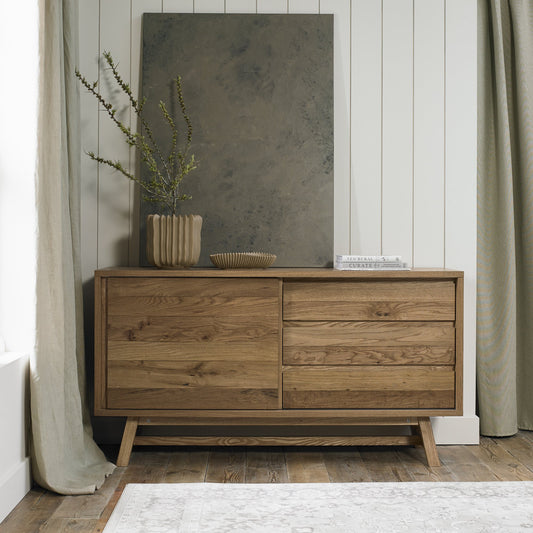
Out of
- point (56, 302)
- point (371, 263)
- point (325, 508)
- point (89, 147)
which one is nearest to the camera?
point (325, 508)

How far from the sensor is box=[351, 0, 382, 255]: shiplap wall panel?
270 cm

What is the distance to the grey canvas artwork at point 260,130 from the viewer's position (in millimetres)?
2652

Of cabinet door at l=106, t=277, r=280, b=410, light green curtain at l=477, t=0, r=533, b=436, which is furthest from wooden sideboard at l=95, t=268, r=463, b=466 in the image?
light green curtain at l=477, t=0, r=533, b=436

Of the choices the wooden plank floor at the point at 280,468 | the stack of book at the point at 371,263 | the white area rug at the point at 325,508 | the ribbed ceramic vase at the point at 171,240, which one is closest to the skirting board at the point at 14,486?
the wooden plank floor at the point at 280,468

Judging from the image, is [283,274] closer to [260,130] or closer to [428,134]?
[260,130]

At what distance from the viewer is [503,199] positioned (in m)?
2.81

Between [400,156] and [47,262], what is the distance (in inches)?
61.3

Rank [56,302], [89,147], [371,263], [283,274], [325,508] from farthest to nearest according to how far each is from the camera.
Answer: [89,147] < [371,263] < [283,274] < [56,302] < [325,508]

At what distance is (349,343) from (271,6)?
1.50 meters

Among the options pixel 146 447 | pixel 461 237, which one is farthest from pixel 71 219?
pixel 461 237

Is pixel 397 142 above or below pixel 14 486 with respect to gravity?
above

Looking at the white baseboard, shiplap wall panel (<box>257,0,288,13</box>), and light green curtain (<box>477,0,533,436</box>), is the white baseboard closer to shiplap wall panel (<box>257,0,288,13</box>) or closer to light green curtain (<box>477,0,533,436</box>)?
light green curtain (<box>477,0,533,436</box>)

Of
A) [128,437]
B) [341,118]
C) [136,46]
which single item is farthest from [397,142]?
[128,437]

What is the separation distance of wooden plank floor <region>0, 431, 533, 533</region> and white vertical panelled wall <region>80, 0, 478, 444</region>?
217mm
